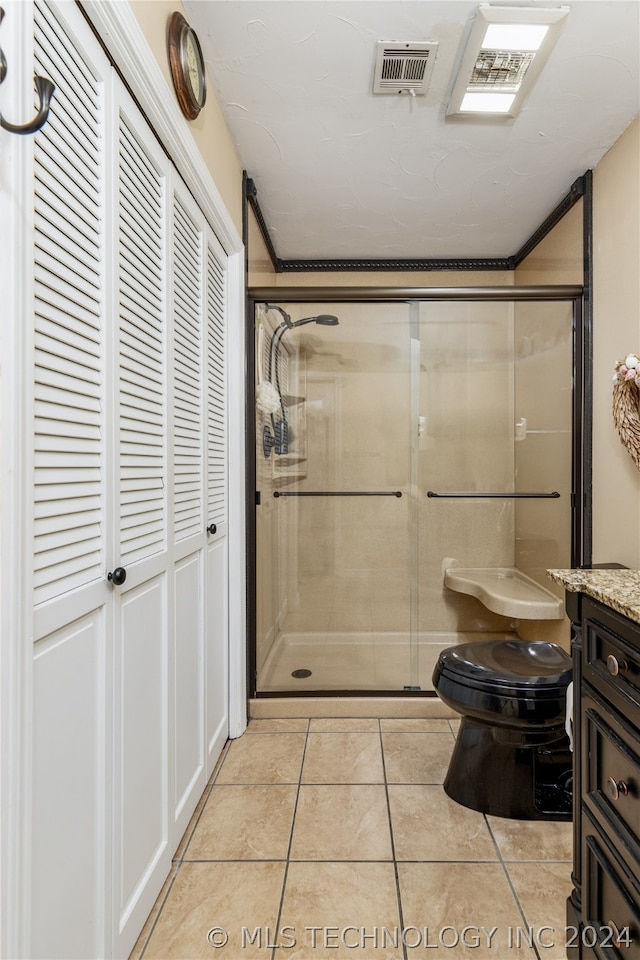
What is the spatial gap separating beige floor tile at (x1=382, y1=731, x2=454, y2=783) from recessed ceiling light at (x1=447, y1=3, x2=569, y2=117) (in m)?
2.42

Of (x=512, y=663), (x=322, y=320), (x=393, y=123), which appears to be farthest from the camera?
(x=322, y=320)

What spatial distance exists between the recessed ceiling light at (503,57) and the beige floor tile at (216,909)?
2474 millimetres

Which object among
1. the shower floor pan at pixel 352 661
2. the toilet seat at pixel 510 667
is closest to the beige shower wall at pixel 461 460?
the shower floor pan at pixel 352 661

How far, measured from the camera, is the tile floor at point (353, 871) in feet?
4.23

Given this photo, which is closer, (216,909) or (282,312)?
(216,909)

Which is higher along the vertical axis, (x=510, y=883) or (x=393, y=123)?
(x=393, y=123)

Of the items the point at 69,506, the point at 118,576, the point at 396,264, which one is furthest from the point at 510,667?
the point at 396,264

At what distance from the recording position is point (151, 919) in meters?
1.34

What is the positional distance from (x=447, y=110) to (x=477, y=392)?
47.1 inches

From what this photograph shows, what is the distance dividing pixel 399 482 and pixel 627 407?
1025 millimetres

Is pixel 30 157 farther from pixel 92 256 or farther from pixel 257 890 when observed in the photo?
pixel 257 890

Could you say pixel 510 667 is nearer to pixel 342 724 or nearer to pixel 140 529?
pixel 342 724

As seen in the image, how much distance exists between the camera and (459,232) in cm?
296

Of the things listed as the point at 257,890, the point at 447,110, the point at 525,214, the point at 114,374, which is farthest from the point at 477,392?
the point at 257,890
